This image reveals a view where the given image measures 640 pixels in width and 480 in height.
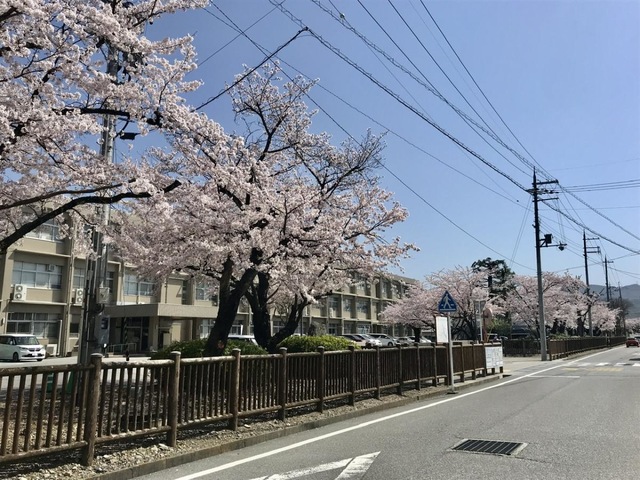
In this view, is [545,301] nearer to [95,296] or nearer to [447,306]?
[447,306]

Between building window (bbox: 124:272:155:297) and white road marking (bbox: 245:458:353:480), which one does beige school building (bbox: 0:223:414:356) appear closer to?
building window (bbox: 124:272:155:297)

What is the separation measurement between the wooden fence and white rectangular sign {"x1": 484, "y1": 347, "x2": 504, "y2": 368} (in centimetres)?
883

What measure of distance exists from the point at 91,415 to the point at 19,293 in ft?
118

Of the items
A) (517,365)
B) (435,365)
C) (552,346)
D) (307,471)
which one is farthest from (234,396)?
(552,346)

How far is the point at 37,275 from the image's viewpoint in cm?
3844

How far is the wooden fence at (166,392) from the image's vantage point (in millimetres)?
5461

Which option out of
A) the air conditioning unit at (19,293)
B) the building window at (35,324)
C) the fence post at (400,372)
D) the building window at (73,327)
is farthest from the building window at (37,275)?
the fence post at (400,372)

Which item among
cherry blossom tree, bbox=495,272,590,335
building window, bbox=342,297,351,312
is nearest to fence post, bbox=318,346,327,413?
cherry blossom tree, bbox=495,272,590,335

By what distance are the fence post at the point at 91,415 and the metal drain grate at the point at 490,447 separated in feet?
15.9

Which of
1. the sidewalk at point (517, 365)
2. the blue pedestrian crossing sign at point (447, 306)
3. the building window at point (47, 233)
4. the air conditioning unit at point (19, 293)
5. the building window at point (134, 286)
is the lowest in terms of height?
the sidewalk at point (517, 365)

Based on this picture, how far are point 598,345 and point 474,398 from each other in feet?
166

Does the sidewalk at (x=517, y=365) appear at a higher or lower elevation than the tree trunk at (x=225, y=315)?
lower

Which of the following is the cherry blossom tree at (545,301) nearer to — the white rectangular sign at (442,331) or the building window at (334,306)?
the building window at (334,306)

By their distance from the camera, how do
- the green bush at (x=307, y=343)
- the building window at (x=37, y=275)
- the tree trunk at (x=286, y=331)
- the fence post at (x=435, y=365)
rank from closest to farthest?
the fence post at (x=435, y=365) < the tree trunk at (x=286, y=331) < the green bush at (x=307, y=343) < the building window at (x=37, y=275)
